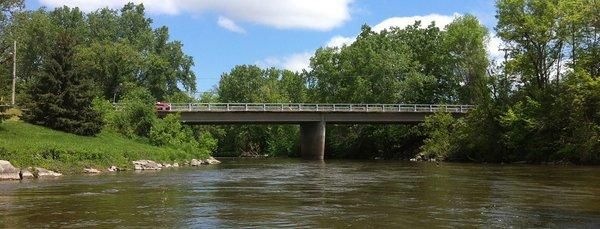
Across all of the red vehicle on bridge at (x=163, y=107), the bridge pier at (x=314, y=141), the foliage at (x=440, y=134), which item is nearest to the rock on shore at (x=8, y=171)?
the red vehicle on bridge at (x=163, y=107)

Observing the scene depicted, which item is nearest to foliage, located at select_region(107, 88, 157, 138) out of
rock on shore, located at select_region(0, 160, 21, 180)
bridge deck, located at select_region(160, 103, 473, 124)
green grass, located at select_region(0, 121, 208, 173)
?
green grass, located at select_region(0, 121, 208, 173)

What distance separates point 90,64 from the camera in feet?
233

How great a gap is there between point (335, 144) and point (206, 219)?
250 ft

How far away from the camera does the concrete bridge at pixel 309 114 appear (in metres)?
64.6

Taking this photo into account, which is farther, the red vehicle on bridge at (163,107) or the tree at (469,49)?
the tree at (469,49)

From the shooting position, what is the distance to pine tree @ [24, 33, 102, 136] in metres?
45.3

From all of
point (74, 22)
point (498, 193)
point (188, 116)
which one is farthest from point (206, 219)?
point (74, 22)

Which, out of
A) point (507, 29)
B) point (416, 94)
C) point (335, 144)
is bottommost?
point (335, 144)

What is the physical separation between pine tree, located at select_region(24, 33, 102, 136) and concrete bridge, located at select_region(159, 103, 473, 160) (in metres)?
16.2

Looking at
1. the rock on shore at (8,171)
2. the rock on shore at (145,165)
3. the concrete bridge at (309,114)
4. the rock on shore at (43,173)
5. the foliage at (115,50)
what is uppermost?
the foliage at (115,50)

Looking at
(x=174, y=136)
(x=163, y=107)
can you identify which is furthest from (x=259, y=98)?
(x=174, y=136)

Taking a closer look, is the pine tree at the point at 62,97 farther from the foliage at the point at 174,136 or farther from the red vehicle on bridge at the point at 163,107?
the red vehicle on bridge at the point at 163,107

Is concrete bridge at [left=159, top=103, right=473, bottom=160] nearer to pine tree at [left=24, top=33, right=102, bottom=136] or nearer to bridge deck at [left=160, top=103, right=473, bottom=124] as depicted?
bridge deck at [left=160, top=103, right=473, bottom=124]

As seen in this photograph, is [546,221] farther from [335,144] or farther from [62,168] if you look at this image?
[335,144]
